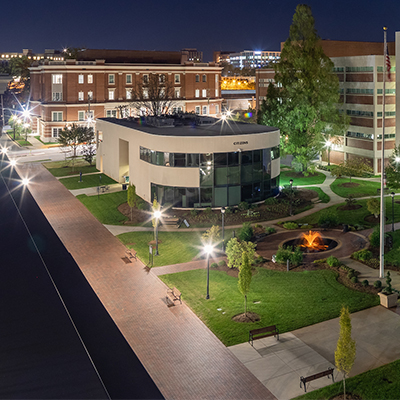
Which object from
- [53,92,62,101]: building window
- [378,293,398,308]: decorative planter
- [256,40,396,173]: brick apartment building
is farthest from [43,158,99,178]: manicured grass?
[378,293,398,308]: decorative planter

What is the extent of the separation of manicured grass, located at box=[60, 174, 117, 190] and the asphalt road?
2184 centimetres

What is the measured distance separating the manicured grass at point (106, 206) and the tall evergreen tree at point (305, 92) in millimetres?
21016

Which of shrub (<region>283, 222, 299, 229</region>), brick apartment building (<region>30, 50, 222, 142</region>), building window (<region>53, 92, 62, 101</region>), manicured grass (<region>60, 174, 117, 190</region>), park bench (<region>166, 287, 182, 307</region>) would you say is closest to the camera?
park bench (<region>166, 287, 182, 307</region>)

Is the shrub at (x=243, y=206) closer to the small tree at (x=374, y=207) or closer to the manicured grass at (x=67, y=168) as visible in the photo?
the small tree at (x=374, y=207)

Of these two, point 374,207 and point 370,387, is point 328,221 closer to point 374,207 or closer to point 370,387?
point 374,207

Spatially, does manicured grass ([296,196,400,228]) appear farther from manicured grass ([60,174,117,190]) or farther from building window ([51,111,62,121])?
building window ([51,111,62,121])

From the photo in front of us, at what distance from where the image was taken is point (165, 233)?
3700 cm

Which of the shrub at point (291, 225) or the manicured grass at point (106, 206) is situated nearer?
the shrub at point (291, 225)

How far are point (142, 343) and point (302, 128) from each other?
40742 mm

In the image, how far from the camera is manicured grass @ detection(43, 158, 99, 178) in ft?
209

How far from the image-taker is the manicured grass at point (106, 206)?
136 ft

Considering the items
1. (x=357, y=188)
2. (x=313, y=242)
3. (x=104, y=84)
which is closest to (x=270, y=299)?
(x=313, y=242)

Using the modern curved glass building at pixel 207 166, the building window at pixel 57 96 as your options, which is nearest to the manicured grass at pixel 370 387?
the modern curved glass building at pixel 207 166

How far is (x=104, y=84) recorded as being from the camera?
95.7m
